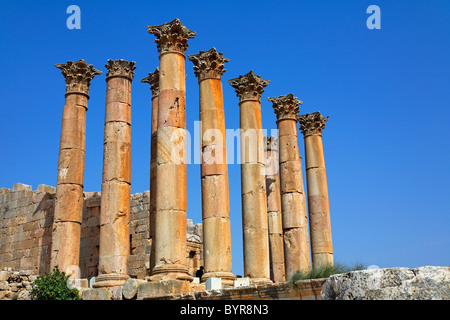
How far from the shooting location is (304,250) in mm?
23281

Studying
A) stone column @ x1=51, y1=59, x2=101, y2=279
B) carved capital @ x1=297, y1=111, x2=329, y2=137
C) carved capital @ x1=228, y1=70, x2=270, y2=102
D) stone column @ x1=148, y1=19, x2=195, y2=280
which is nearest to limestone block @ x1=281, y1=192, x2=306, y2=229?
carved capital @ x1=297, y1=111, x2=329, y2=137

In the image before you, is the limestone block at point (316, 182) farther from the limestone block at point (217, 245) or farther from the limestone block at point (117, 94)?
the limestone block at point (117, 94)

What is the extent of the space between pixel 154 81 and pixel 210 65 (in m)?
4.74

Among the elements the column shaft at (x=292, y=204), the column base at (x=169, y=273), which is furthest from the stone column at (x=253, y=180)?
the column base at (x=169, y=273)

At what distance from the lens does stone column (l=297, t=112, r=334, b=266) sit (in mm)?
24828

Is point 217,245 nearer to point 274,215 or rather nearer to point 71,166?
A: point 71,166

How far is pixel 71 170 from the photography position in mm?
21172

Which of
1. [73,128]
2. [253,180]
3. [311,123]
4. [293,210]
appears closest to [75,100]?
[73,128]

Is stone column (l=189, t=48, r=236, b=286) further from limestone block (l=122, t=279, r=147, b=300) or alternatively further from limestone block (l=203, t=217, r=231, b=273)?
limestone block (l=122, t=279, r=147, b=300)

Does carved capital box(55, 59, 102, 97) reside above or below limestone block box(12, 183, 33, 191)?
above

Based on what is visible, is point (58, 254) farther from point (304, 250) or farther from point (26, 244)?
point (304, 250)

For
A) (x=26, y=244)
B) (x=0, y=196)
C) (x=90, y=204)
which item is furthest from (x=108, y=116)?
(x=0, y=196)

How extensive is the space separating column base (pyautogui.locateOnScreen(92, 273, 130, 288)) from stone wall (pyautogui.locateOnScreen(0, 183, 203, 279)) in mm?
6264
